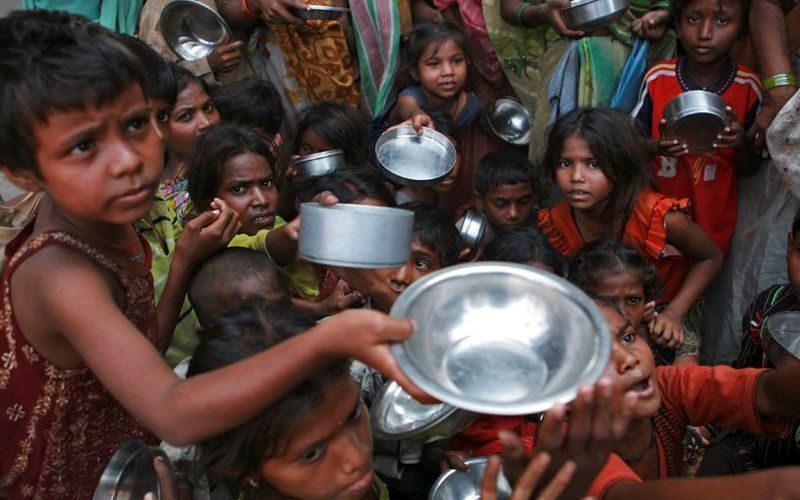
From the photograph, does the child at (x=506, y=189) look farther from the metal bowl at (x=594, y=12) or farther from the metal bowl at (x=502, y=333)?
the metal bowl at (x=502, y=333)

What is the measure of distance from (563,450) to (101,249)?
0.98 meters

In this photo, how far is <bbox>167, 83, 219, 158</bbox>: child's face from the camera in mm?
2900

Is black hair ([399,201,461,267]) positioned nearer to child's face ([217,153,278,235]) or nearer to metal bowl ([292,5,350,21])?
child's face ([217,153,278,235])

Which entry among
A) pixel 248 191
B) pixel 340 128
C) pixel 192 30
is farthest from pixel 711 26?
pixel 192 30

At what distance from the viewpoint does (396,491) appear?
1914mm

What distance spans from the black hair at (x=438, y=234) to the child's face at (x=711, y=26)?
1219 millimetres

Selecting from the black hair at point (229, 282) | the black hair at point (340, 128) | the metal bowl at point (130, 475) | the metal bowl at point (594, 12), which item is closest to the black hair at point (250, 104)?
the black hair at point (340, 128)

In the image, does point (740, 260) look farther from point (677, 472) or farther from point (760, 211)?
point (677, 472)

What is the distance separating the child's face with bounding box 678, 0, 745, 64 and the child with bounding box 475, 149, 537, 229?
865mm

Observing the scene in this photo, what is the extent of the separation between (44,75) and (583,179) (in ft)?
6.34

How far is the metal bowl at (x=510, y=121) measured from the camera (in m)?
3.40

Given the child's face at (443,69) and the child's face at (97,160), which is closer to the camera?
the child's face at (97,160)

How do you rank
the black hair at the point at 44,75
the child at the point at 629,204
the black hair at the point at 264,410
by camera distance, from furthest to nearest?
the child at the point at 629,204
the black hair at the point at 264,410
the black hair at the point at 44,75

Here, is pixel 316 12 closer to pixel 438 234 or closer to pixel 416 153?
pixel 416 153
